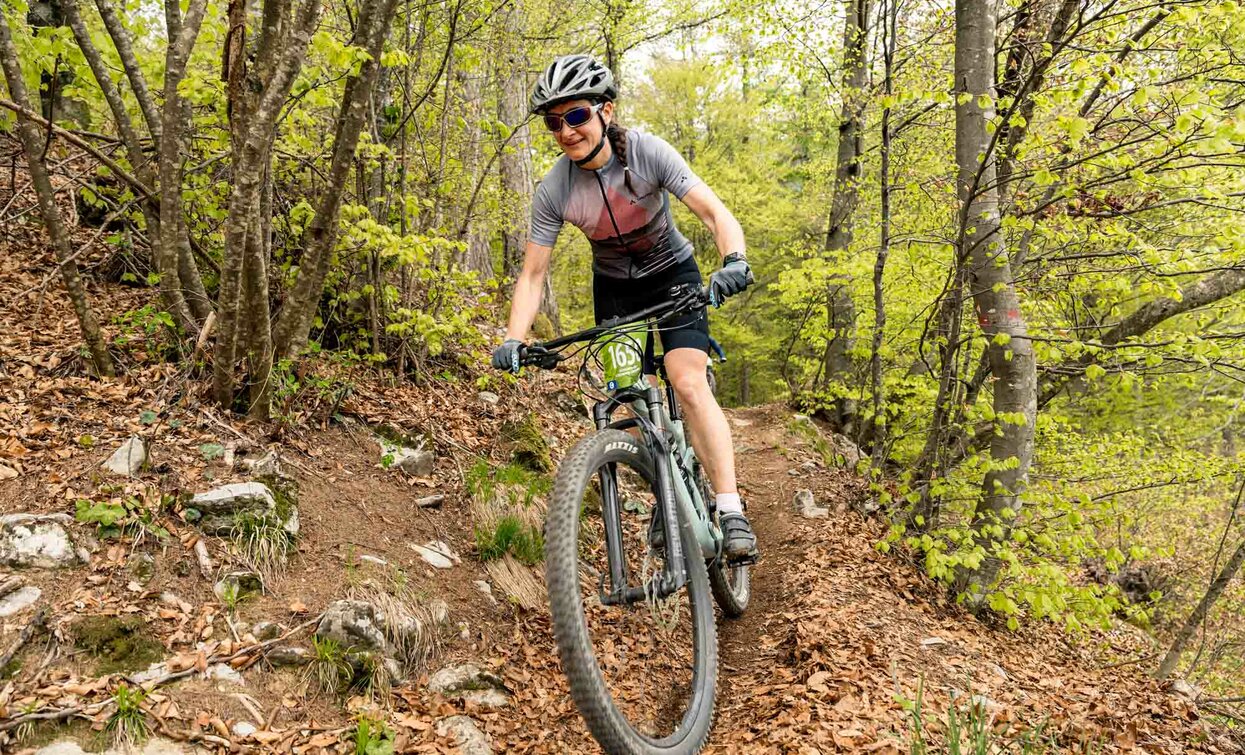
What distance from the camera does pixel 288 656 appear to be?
2953 millimetres

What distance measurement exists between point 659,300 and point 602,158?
91 centimetres

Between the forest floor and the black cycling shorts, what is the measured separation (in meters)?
1.78

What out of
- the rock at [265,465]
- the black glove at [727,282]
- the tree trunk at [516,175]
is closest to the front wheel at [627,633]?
the black glove at [727,282]

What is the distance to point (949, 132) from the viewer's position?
24.7 ft

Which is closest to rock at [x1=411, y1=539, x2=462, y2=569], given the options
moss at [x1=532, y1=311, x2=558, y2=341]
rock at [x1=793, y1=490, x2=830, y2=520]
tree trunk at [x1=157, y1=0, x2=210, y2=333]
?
tree trunk at [x1=157, y1=0, x2=210, y2=333]

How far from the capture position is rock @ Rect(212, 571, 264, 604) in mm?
3160

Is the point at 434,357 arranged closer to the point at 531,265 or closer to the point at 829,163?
the point at 531,265

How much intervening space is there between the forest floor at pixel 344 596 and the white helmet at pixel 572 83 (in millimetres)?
2669

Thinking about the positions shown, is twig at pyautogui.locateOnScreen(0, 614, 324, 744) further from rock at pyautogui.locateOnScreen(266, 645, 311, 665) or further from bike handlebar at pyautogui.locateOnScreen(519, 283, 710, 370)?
bike handlebar at pyautogui.locateOnScreen(519, 283, 710, 370)

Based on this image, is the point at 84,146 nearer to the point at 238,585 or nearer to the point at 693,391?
the point at 238,585

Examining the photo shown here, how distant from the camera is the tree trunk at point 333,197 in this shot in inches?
151

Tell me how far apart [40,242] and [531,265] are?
15.4 ft

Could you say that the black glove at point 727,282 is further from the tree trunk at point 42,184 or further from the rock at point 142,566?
the tree trunk at point 42,184

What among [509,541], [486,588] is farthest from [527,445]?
[486,588]
